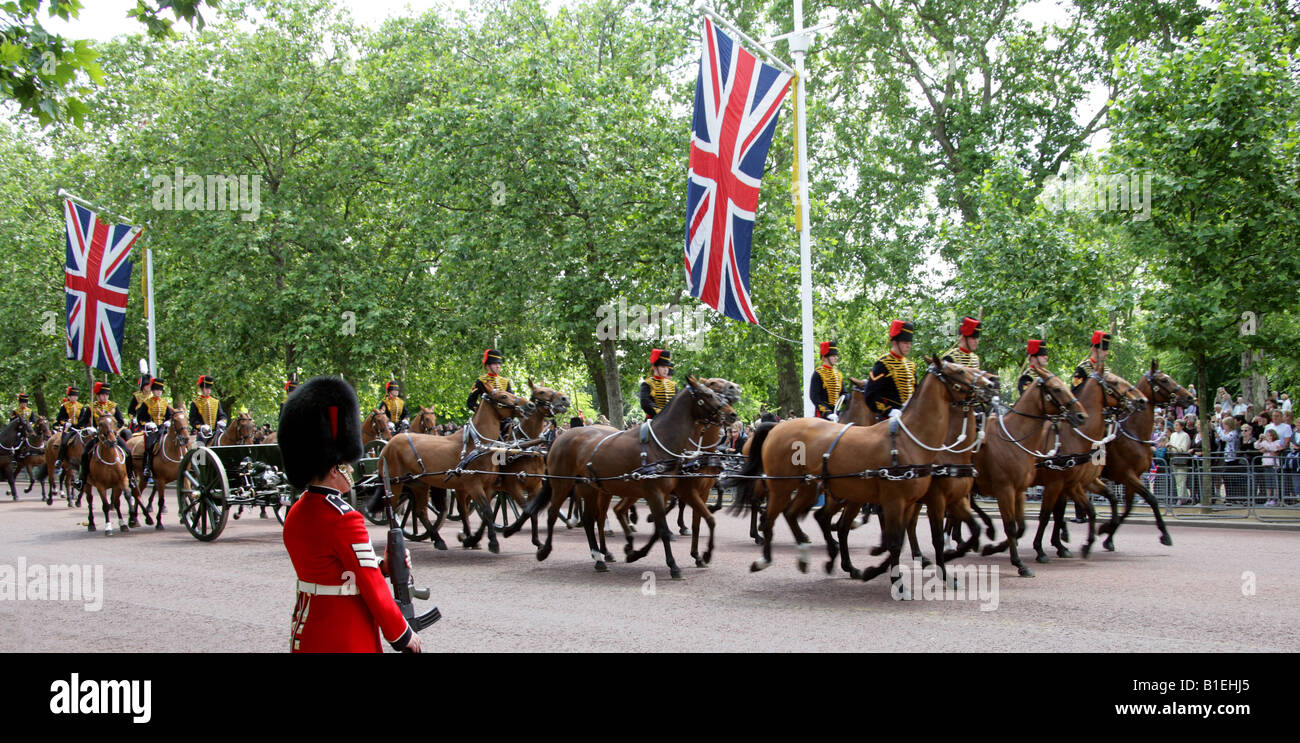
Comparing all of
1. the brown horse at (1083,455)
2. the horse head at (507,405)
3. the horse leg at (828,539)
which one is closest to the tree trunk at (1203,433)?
the brown horse at (1083,455)

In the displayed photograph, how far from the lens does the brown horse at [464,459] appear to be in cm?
1328

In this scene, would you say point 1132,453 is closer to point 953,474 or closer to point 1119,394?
point 1119,394

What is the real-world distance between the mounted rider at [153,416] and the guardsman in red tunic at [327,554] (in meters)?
14.7

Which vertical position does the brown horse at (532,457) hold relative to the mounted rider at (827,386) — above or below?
below

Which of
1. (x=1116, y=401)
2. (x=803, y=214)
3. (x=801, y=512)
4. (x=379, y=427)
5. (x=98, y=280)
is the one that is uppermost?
(x=803, y=214)

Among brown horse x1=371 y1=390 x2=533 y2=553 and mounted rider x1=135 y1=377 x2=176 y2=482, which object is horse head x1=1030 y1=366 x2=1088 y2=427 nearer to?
brown horse x1=371 y1=390 x2=533 y2=553

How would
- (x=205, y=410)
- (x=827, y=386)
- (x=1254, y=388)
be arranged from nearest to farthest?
1. (x=827, y=386)
2. (x=205, y=410)
3. (x=1254, y=388)

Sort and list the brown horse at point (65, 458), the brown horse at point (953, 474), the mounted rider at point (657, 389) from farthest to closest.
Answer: the brown horse at point (65, 458) < the mounted rider at point (657, 389) < the brown horse at point (953, 474)

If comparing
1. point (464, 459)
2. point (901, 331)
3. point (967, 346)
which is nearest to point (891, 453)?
point (901, 331)

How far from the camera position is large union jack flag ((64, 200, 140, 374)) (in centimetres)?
2423

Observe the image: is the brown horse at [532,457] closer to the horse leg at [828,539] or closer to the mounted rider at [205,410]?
the horse leg at [828,539]

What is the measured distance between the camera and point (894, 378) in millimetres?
11328

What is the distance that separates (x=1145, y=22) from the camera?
27.3 meters

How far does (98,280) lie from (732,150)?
16.6m
